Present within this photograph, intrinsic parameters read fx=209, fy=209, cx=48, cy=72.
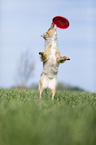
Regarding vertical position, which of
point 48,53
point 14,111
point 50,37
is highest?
point 50,37

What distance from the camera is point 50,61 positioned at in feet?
15.9

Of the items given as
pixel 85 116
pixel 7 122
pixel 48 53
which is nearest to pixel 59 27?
pixel 48 53

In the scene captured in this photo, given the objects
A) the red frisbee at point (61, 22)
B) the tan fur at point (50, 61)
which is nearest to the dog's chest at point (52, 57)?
the tan fur at point (50, 61)

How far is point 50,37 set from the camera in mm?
4926

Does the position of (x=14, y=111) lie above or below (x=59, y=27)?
below

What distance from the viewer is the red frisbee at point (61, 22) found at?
503 cm

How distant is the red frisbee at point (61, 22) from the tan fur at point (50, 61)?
21cm

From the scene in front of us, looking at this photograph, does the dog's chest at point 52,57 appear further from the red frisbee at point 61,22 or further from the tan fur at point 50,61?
the red frisbee at point 61,22

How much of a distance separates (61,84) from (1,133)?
12.1 meters

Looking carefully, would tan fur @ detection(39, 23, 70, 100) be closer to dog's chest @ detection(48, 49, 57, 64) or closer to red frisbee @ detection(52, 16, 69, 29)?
dog's chest @ detection(48, 49, 57, 64)

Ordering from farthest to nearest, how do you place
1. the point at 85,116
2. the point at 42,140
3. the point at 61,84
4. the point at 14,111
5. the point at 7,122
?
the point at 61,84 → the point at 85,116 → the point at 14,111 → the point at 7,122 → the point at 42,140

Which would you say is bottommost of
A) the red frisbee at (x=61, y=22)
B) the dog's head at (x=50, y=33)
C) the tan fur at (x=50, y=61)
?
the tan fur at (x=50, y=61)

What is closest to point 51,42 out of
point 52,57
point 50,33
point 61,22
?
point 50,33

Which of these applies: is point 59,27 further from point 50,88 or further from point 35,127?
point 35,127
